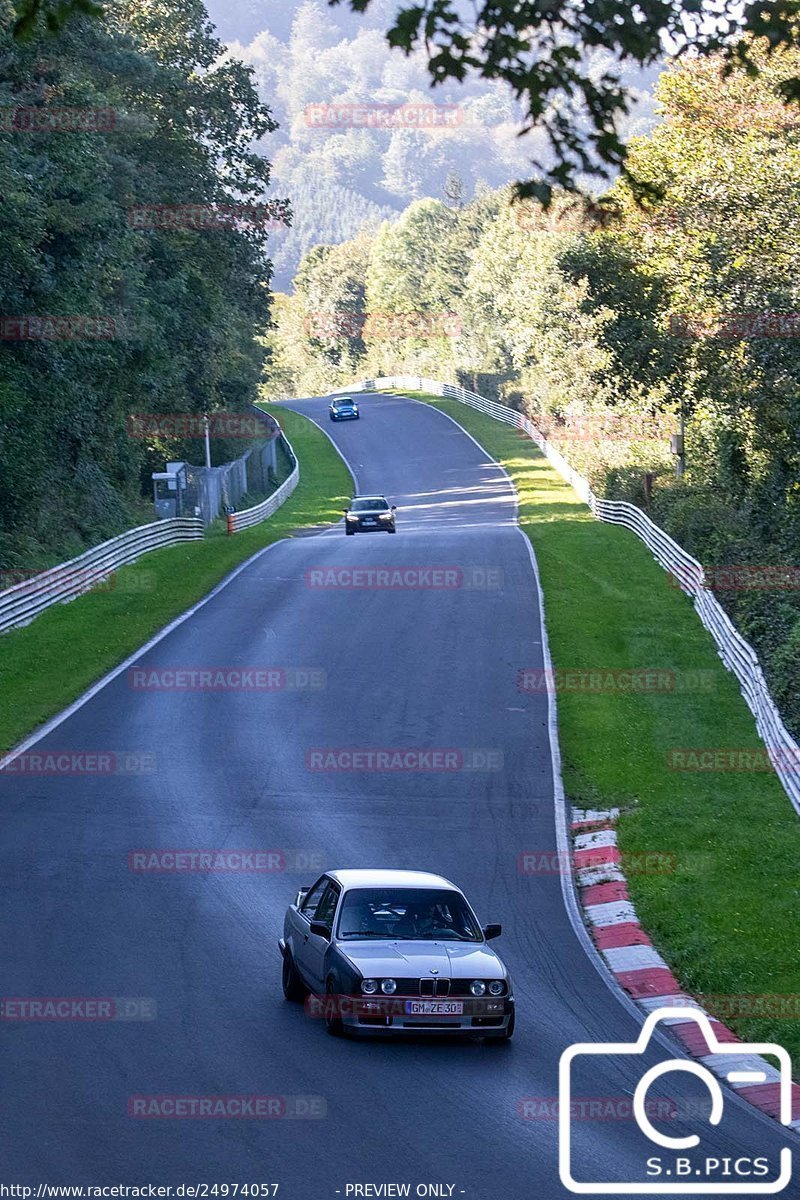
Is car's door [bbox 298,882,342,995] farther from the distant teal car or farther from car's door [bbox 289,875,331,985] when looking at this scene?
the distant teal car

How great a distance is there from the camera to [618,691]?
90.7ft

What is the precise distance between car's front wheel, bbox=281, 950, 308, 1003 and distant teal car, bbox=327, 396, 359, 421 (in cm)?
8900

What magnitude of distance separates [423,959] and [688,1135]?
9.43ft

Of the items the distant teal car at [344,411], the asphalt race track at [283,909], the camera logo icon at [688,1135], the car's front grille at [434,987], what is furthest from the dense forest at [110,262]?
the distant teal car at [344,411]

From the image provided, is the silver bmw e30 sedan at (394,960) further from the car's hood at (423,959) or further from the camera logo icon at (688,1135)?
the camera logo icon at (688,1135)

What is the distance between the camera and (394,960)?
38.3 feet

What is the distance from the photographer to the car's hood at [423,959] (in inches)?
452

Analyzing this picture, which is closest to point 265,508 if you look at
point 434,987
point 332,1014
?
point 332,1014

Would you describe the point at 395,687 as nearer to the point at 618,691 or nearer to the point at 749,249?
the point at 618,691

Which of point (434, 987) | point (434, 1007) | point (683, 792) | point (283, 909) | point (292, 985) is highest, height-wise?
point (434, 987)

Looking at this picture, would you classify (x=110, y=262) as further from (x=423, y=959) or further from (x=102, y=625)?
(x=423, y=959)

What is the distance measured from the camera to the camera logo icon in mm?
8625

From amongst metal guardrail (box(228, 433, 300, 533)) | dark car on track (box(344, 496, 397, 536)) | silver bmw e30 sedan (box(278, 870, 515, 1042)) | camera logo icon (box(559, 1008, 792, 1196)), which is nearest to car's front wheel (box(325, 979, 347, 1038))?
silver bmw e30 sedan (box(278, 870, 515, 1042))

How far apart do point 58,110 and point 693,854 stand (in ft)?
89.4
